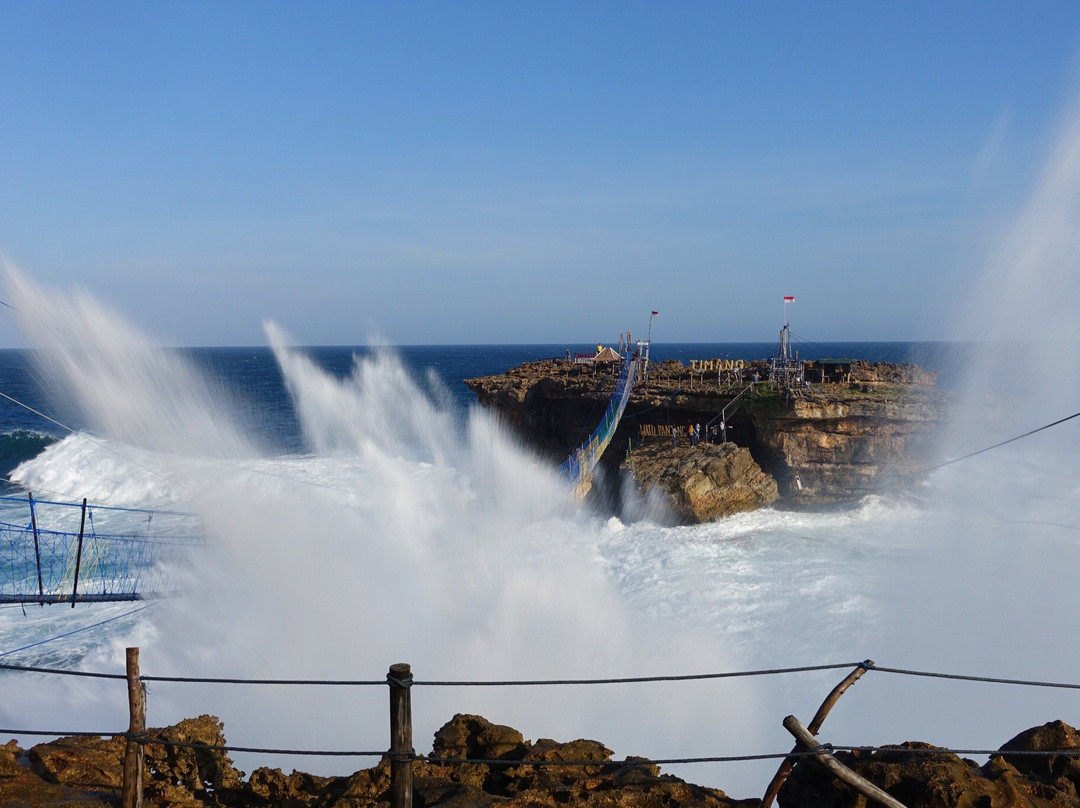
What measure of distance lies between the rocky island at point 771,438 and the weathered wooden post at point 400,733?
1894 centimetres

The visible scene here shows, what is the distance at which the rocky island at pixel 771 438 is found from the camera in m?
24.0

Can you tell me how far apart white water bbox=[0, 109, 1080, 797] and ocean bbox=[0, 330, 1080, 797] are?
0.20 ft

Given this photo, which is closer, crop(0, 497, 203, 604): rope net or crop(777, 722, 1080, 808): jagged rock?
crop(777, 722, 1080, 808): jagged rock

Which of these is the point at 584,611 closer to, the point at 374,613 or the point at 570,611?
the point at 570,611

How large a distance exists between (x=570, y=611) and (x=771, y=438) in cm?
1155

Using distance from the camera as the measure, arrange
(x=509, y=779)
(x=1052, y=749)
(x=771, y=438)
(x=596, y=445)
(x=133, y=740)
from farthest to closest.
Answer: (x=596, y=445) → (x=771, y=438) → (x=509, y=779) → (x=1052, y=749) → (x=133, y=740)

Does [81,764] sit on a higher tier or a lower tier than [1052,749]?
lower

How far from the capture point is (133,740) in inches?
213

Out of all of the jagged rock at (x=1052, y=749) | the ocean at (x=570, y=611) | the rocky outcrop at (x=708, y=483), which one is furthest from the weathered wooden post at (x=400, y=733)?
the rocky outcrop at (x=708, y=483)

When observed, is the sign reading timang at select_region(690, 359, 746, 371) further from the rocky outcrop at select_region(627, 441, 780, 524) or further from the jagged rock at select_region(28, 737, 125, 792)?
the jagged rock at select_region(28, 737, 125, 792)

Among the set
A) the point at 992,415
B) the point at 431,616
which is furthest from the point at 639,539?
the point at 992,415

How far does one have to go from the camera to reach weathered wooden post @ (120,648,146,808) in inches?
213

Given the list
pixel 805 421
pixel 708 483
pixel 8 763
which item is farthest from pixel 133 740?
pixel 805 421

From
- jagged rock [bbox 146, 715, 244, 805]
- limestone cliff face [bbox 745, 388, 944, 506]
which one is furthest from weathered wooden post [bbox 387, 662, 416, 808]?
limestone cliff face [bbox 745, 388, 944, 506]
